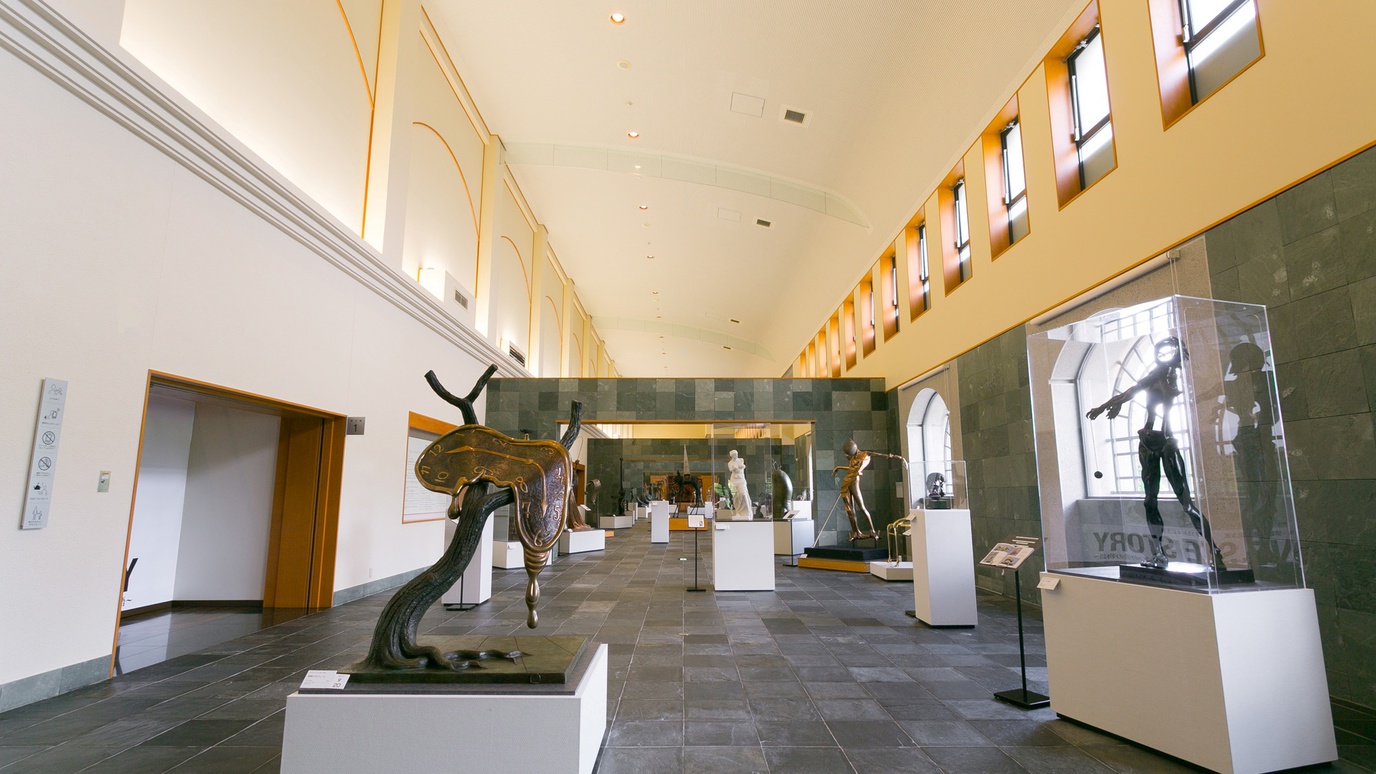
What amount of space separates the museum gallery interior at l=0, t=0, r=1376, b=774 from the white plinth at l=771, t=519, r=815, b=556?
527 mm

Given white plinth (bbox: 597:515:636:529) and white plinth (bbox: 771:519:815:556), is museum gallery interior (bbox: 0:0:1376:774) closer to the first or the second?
white plinth (bbox: 771:519:815:556)

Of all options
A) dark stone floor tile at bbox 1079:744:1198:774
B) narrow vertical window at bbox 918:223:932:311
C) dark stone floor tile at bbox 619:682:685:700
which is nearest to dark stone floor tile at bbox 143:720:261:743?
dark stone floor tile at bbox 619:682:685:700

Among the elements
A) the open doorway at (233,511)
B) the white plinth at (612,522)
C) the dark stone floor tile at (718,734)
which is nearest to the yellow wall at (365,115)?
the open doorway at (233,511)

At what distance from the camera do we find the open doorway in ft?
24.8

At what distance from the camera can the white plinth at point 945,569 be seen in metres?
6.41

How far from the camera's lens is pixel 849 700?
4156mm

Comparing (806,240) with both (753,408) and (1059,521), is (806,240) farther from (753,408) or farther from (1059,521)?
(1059,521)

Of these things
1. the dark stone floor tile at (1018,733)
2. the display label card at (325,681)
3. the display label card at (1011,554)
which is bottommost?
the dark stone floor tile at (1018,733)

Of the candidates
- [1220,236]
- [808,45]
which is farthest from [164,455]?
[1220,236]

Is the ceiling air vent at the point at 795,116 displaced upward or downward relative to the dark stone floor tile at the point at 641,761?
upward

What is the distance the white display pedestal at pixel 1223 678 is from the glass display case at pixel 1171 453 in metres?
0.14

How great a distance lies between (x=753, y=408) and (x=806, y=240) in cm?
607

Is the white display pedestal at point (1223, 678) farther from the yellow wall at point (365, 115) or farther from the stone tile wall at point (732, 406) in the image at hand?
the stone tile wall at point (732, 406)

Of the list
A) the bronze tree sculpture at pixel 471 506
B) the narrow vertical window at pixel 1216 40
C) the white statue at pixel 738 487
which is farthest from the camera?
the white statue at pixel 738 487
